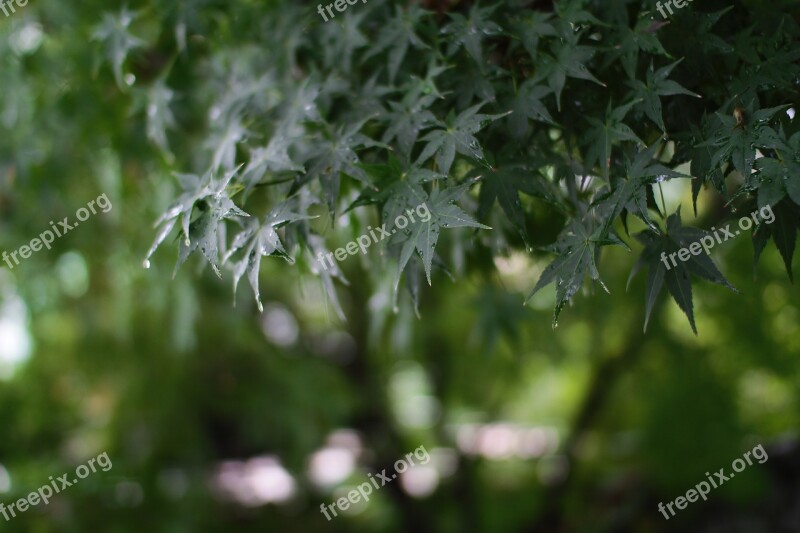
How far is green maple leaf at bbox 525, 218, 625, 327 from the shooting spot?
1047mm

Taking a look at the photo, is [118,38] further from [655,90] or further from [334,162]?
[655,90]

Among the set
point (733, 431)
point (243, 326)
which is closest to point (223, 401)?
point (243, 326)

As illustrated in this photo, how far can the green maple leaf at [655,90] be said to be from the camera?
1.11 m

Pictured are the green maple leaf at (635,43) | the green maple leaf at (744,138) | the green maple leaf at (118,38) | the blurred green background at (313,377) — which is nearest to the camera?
the green maple leaf at (744,138)

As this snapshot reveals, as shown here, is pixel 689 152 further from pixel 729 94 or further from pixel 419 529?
pixel 419 529

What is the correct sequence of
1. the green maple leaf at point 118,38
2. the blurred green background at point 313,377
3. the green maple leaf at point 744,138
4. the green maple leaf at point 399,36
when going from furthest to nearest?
the blurred green background at point 313,377 < the green maple leaf at point 118,38 < the green maple leaf at point 399,36 < the green maple leaf at point 744,138

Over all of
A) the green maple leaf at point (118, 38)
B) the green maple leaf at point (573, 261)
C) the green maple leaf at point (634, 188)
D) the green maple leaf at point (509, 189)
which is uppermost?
the green maple leaf at point (118, 38)

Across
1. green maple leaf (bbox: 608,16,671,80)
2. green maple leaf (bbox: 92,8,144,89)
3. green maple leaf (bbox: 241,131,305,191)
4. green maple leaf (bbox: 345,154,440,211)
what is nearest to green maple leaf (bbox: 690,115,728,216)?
green maple leaf (bbox: 608,16,671,80)

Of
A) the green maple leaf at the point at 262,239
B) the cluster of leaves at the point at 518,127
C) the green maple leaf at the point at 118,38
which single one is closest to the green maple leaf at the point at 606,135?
the cluster of leaves at the point at 518,127

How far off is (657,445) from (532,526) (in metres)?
0.81

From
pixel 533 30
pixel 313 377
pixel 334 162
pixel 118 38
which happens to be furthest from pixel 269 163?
pixel 313 377

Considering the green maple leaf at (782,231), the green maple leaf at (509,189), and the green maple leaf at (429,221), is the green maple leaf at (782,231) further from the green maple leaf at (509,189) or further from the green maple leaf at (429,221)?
the green maple leaf at (429,221)

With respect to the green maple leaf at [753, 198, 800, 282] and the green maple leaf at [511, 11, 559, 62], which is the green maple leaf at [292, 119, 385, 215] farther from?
the green maple leaf at [753, 198, 800, 282]

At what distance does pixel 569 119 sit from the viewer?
4.19 feet
